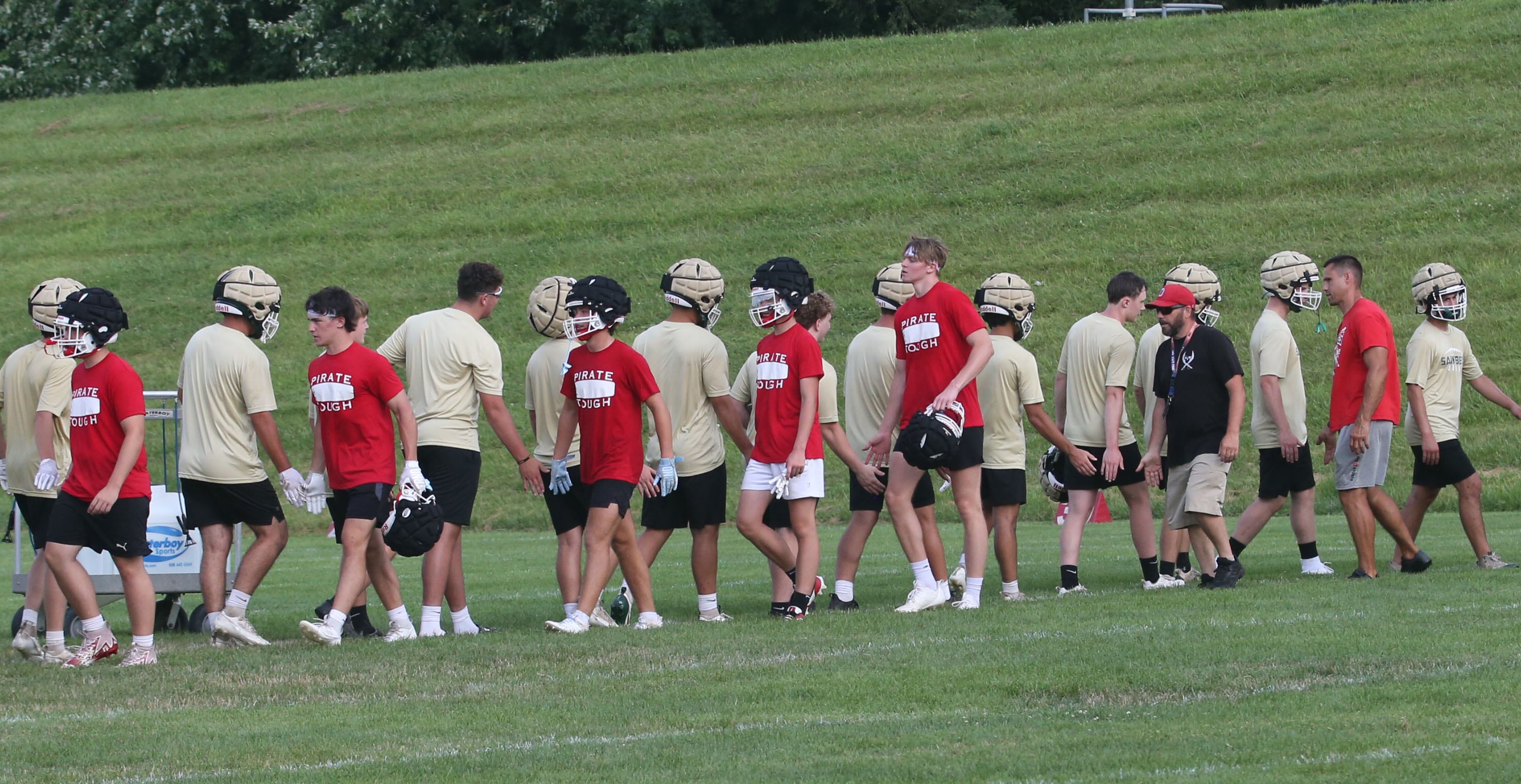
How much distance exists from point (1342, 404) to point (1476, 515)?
3.72 feet

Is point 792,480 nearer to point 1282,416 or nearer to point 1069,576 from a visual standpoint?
point 1069,576

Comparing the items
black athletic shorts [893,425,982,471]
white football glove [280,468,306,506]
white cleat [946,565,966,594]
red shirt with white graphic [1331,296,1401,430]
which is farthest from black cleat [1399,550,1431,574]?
white football glove [280,468,306,506]

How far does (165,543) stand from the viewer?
37.2ft

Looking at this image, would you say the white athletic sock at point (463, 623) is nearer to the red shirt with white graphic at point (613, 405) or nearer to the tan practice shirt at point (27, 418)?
the red shirt with white graphic at point (613, 405)

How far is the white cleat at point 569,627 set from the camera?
31.2 feet

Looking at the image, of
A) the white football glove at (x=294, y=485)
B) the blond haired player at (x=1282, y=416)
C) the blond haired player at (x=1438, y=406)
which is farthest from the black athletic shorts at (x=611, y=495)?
the blond haired player at (x=1438, y=406)

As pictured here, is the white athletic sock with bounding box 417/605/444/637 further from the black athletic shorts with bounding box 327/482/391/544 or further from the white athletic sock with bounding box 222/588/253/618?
the white athletic sock with bounding box 222/588/253/618

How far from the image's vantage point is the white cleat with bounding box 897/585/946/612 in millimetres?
9867

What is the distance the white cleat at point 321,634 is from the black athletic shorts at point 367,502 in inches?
19.2

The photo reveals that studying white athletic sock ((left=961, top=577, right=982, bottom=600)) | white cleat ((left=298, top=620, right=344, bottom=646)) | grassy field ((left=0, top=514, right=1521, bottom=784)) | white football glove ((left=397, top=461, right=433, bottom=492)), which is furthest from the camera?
white athletic sock ((left=961, top=577, right=982, bottom=600))

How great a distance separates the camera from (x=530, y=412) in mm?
10883

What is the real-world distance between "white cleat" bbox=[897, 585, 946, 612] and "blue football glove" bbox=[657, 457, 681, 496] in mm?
1524

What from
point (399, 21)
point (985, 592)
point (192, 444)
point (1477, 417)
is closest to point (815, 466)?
point (985, 592)

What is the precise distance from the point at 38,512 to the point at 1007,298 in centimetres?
608
